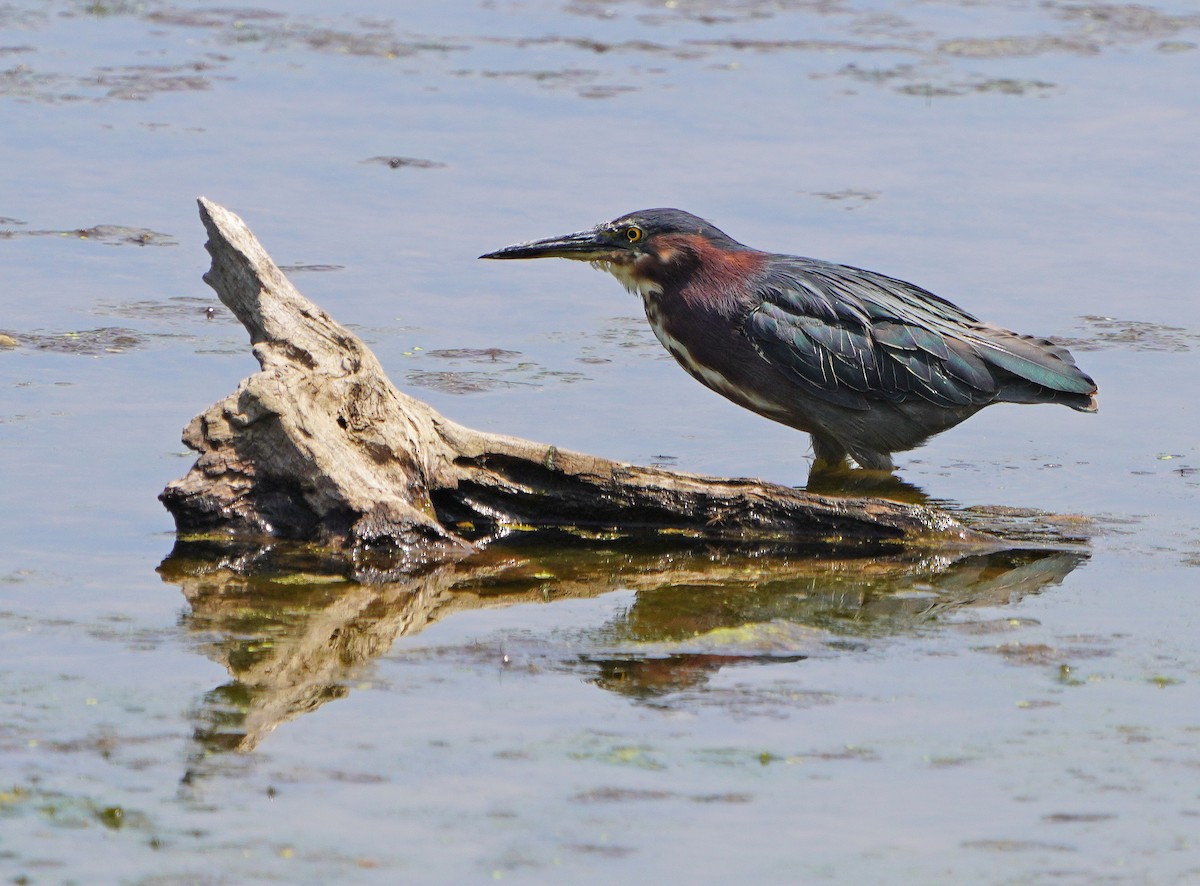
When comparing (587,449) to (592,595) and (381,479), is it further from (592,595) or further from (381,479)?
(592,595)

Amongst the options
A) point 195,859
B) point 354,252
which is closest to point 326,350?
point 195,859

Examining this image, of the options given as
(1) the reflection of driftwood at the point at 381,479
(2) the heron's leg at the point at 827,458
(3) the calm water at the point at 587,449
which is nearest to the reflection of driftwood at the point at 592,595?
(3) the calm water at the point at 587,449

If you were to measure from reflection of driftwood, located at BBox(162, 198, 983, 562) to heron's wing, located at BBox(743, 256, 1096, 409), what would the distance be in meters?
1.20

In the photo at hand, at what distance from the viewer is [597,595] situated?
6629 mm

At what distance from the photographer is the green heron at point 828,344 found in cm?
827

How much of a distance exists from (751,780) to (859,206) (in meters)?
7.81

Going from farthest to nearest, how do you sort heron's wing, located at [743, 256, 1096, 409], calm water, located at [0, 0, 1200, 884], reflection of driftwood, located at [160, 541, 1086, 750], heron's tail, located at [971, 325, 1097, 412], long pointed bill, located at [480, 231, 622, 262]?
1. long pointed bill, located at [480, 231, 622, 262]
2. heron's tail, located at [971, 325, 1097, 412]
3. heron's wing, located at [743, 256, 1096, 409]
4. reflection of driftwood, located at [160, 541, 1086, 750]
5. calm water, located at [0, 0, 1200, 884]

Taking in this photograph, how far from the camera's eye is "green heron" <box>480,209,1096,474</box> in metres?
8.27

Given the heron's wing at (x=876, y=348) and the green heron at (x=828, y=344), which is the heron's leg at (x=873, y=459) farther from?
the heron's wing at (x=876, y=348)

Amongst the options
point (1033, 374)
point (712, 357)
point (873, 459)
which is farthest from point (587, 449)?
point (1033, 374)

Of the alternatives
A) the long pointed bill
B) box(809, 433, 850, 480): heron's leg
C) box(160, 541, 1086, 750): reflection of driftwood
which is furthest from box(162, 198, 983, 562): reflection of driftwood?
the long pointed bill

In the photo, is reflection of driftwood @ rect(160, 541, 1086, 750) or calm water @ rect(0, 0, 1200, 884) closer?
calm water @ rect(0, 0, 1200, 884)

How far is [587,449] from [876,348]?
4.47 ft

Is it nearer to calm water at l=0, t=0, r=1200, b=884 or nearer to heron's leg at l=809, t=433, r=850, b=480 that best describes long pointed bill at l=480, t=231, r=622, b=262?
calm water at l=0, t=0, r=1200, b=884
